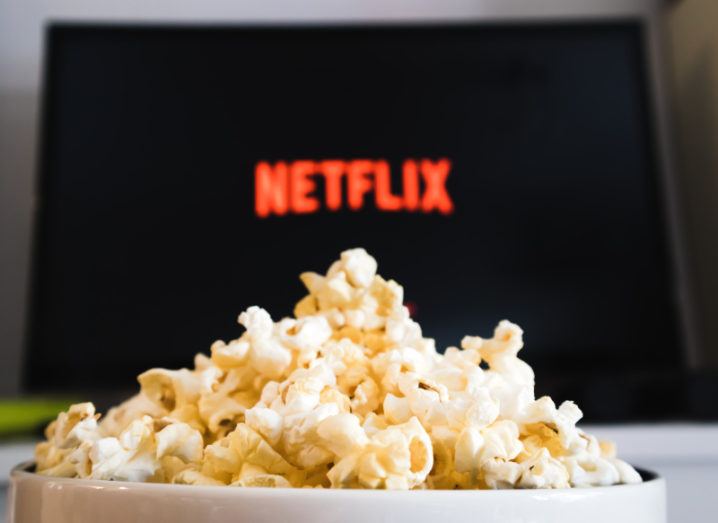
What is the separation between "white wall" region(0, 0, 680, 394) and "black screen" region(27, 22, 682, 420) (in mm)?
183

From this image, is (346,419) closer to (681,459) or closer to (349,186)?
(681,459)

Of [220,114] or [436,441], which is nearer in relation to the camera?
[436,441]

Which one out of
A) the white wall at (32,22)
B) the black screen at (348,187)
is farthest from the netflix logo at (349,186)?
the white wall at (32,22)

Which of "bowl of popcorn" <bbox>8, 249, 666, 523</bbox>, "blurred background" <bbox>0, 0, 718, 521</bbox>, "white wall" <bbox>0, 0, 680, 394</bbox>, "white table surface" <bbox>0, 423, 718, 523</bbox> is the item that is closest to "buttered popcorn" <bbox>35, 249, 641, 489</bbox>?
"bowl of popcorn" <bbox>8, 249, 666, 523</bbox>

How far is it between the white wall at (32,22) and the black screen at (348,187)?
18 centimetres

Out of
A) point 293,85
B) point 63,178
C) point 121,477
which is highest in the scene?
point 293,85

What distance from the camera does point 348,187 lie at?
116 cm

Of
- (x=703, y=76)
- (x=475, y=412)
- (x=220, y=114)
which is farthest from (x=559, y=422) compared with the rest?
(x=703, y=76)

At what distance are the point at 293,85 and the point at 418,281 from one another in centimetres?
35

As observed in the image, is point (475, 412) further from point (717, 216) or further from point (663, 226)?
point (717, 216)

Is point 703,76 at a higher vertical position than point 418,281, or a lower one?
higher

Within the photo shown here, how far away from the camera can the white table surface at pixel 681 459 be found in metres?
0.78

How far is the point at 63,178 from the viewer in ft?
3.70

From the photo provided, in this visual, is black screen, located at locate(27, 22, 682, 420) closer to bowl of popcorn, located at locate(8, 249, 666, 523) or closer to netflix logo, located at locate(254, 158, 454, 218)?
netflix logo, located at locate(254, 158, 454, 218)
